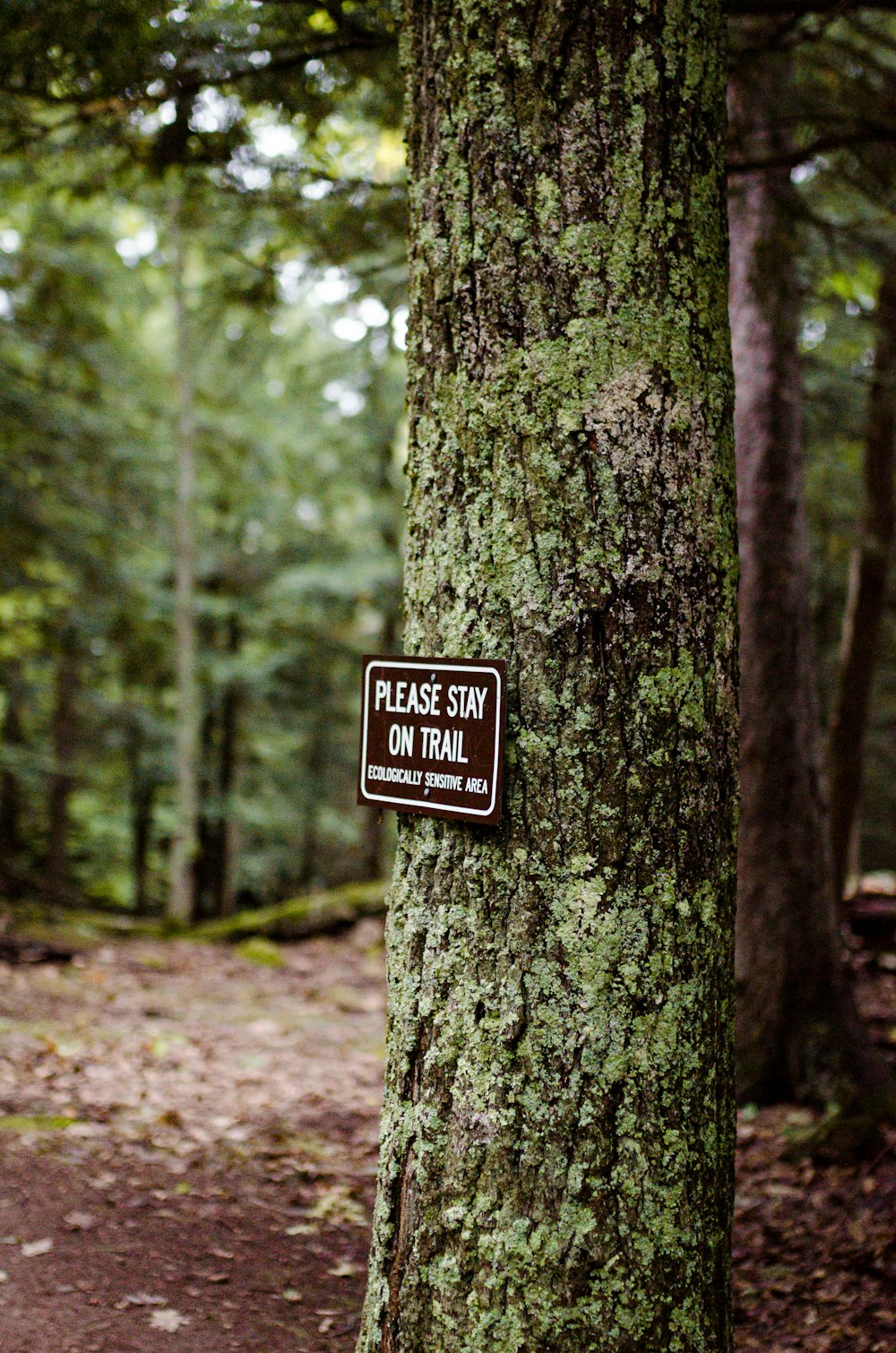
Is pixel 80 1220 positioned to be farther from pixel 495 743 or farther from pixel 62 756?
pixel 62 756

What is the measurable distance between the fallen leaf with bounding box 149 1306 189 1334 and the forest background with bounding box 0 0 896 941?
1993 millimetres

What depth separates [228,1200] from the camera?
4047 mm

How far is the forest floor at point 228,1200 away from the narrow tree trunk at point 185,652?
5728 millimetres

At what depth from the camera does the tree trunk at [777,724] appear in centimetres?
542

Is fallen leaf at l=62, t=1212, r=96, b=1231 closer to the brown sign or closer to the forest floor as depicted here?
the forest floor

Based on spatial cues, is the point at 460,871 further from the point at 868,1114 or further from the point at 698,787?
the point at 868,1114

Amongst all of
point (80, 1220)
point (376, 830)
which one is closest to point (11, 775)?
point (376, 830)

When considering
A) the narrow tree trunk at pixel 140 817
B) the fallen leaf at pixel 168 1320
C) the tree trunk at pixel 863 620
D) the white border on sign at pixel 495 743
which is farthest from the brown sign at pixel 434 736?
the narrow tree trunk at pixel 140 817

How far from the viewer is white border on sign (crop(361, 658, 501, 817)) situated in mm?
1959

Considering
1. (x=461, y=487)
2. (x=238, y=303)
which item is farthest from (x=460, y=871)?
(x=238, y=303)

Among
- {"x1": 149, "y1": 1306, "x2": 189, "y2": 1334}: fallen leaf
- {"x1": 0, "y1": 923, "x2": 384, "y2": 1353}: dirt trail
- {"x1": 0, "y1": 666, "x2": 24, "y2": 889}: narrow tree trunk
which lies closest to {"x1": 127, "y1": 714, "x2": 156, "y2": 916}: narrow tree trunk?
{"x1": 0, "y1": 666, "x2": 24, "y2": 889}: narrow tree trunk

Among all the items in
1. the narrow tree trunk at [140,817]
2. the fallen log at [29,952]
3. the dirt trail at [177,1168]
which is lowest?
the narrow tree trunk at [140,817]

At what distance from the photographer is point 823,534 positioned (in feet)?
35.7

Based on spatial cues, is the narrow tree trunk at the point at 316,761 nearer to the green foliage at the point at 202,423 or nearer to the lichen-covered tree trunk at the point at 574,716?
the green foliage at the point at 202,423
